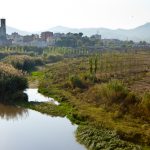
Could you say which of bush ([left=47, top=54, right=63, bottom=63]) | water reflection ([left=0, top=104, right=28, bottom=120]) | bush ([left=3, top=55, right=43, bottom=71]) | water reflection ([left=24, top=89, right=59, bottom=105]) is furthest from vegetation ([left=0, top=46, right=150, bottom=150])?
bush ([left=47, top=54, right=63, bottom=63])

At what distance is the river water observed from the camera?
24.4 meters

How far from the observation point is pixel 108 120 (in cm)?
2872

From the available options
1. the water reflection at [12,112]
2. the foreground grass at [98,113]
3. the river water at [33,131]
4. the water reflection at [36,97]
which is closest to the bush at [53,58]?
the water reflection at [36,97]

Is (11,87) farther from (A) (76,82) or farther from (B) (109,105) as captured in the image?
(B) (109,105)

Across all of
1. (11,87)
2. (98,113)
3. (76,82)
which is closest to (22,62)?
(76,82)

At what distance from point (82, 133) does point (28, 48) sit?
82.8m

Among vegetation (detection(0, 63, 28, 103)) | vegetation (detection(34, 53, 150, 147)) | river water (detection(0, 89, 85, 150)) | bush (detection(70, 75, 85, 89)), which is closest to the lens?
river water (detection(0, 89, 85, 150))

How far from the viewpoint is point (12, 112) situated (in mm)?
34125

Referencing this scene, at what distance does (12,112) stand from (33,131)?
681cm

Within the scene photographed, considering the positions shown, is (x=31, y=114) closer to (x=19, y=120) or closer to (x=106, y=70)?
(x=19, y=120)

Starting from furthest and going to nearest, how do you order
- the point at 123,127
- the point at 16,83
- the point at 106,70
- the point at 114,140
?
1. the point at 106,70
2. the point at 16,83
3. the point at 123,127
4. the point at 114,140

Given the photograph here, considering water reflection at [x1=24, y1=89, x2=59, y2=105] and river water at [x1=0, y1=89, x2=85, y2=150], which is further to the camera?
water reflection at [x1=24, y1=89, x2=59, y2=105]

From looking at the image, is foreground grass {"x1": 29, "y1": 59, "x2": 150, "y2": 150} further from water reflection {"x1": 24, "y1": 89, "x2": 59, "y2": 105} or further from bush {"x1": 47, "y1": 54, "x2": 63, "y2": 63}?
bush {"x1": 47, "y1": 54, "x2": 63, "y2": 63}

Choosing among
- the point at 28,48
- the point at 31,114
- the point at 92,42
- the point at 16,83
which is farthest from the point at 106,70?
the point at 92,42
